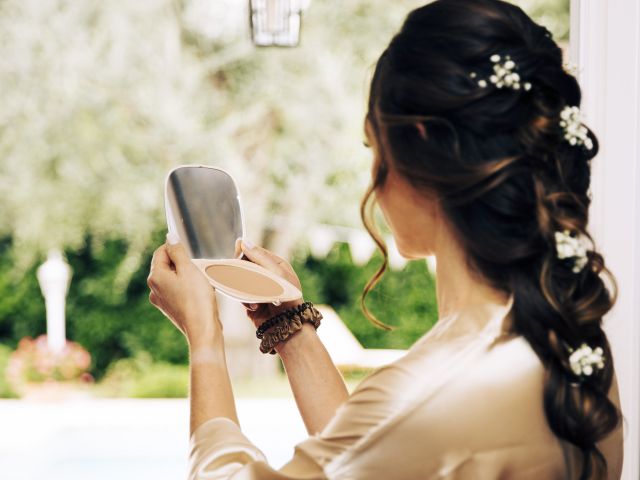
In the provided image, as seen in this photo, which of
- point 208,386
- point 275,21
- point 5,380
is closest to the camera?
point 208,386

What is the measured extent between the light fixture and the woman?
187 cm

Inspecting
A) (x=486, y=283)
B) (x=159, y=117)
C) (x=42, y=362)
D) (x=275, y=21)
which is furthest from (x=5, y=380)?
(x=486, y=283)

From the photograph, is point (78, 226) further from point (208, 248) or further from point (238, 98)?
point (208, 248)

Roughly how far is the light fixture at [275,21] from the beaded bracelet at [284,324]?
1.71m

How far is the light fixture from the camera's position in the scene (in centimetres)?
249

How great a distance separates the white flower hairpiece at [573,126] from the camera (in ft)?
2.23

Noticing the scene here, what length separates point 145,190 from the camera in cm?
482

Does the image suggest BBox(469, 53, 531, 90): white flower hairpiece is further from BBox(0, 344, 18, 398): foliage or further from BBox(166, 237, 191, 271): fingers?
BBox(0, 344, 18, 398): foliage

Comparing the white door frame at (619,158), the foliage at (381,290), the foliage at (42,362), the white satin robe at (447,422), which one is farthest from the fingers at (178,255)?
the foliage at (42,362)

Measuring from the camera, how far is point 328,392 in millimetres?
890

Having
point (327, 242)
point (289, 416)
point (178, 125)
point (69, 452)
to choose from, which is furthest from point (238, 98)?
point (69, 452)

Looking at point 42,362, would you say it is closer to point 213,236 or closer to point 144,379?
point 144,379

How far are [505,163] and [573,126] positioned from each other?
8cm

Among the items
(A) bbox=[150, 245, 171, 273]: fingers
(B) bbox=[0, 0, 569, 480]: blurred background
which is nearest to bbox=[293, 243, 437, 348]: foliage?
(B) bbox=[0, 0, 569, 480]: blurred background
